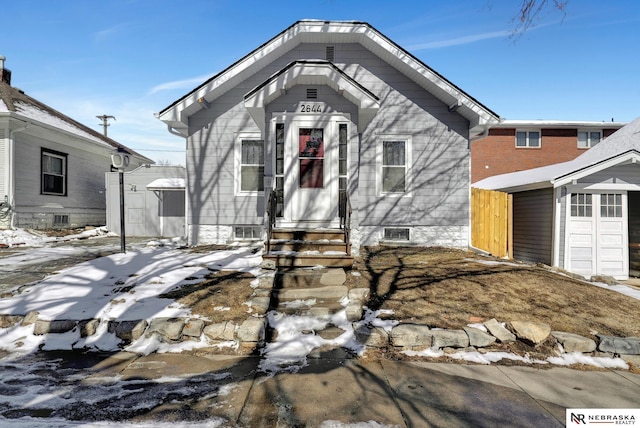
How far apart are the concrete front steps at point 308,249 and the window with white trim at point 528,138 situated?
19199 mm

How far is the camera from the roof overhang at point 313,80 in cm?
763

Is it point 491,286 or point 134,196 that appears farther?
point 134,196

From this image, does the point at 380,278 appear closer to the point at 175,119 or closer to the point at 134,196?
the point at 175,119

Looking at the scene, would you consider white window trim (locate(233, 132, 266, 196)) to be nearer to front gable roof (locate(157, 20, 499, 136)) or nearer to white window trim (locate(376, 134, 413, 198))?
front gable roof (locate(157, 20, 499, 136))

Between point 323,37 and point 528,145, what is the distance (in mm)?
17499

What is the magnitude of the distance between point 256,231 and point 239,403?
7004 millimetres

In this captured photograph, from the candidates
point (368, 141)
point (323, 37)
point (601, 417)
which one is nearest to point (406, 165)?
point (368, 141)

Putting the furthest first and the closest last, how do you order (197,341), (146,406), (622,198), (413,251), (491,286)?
(622,198) < (413,251) < (491,286) < (197,341) < (146,406)

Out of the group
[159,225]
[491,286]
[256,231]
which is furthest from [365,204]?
[159,225]

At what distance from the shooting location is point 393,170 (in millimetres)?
9977

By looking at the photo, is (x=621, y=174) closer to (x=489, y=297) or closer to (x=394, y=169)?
(x=394, y=169)

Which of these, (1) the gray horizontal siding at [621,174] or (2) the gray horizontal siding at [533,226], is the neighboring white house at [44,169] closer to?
(2) the gray horizontal siding at [533,226]

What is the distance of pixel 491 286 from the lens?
5.78 meters

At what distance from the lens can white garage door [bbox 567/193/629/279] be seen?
10.4 metres
